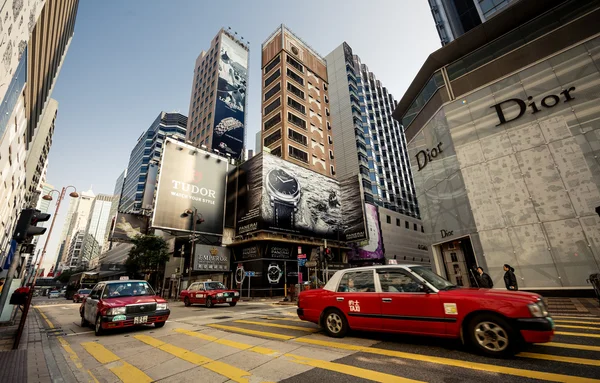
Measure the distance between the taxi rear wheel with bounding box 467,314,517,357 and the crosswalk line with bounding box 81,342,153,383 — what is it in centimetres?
522

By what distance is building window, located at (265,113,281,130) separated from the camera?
137ft

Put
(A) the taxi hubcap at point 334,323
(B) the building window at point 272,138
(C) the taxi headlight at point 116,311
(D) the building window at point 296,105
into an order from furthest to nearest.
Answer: (D) the building window at point 296,105, (B) the building window at point 272,138, (C) the taxi headlight at point 116,311, (A) the taxi hubcap at point 334,323

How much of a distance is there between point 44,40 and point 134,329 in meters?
11.6

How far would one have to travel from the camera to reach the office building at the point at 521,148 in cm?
1348

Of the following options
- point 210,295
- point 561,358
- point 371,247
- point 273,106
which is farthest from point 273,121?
point 561,358

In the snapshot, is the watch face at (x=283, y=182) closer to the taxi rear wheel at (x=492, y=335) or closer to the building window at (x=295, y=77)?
the building window at (x=295, y=77)

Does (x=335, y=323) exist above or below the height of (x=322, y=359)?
above

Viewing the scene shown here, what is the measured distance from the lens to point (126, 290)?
8.59m

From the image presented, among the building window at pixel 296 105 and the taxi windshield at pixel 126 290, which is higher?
the building window at pixel 296 105

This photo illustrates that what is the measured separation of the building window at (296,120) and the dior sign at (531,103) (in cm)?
2911

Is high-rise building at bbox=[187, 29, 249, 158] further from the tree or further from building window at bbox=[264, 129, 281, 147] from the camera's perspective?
the tree

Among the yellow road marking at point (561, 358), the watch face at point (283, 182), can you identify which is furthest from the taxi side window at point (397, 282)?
the watch face at point (283, 182)

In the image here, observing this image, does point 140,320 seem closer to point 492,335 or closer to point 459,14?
point 492,335

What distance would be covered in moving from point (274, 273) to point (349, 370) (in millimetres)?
25568
